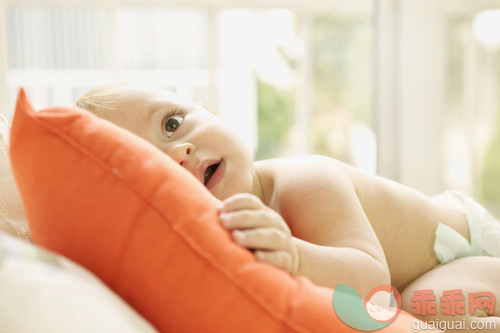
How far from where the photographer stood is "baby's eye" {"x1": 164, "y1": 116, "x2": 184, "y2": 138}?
3.43 ft

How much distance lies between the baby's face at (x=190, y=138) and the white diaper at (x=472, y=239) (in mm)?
462

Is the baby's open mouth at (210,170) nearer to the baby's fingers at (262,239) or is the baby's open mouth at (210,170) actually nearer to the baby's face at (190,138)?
the baby's face at (190,138)

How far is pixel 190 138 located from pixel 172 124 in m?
0.05

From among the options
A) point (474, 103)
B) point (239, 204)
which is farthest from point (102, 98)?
point (474, 103)

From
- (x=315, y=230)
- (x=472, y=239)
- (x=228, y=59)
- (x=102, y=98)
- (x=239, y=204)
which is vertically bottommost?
(x=472, y=239)

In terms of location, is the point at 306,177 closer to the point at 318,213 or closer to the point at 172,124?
the point at 318,213

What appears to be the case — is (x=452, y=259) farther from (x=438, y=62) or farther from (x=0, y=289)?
(x=438, y=62)

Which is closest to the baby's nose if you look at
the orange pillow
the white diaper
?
the orange pillow

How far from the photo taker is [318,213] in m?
0.90

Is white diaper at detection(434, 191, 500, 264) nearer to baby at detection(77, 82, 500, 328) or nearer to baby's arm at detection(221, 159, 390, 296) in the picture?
baby at detection(77, 82, 500, 328)

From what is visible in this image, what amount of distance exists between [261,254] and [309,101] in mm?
3852

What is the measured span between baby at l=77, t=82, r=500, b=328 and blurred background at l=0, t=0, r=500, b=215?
5.85 ft

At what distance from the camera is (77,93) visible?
4180 mm

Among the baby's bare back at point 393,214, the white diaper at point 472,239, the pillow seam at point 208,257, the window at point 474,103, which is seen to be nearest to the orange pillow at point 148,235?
the pillow seam at point 208,257
